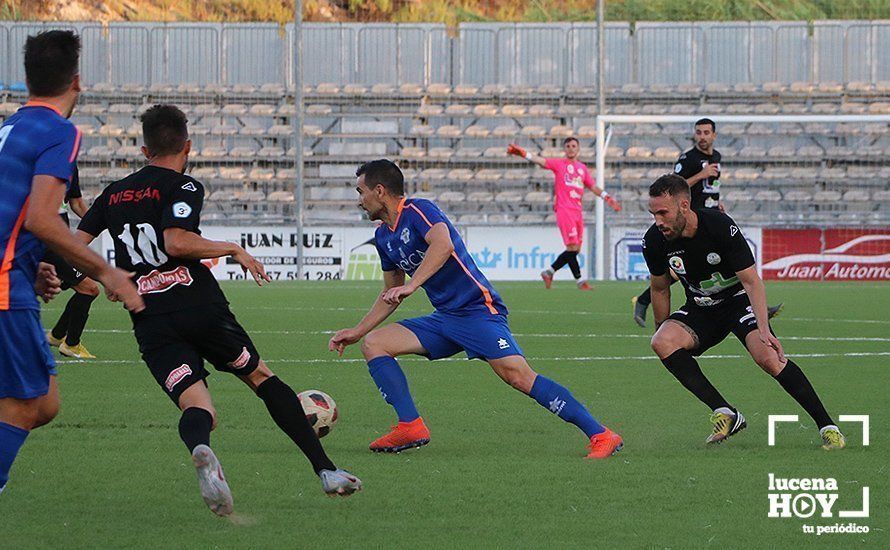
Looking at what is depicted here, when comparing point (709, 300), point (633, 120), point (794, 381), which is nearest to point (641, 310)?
point (709, 300)

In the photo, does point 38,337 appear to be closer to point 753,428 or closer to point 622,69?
point 753,428

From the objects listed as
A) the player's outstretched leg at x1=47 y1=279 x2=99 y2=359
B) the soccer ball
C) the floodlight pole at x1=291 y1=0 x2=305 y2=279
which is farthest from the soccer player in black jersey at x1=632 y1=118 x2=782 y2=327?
the floodlight pole at x1=291 y1=0 x2=305 y2=279

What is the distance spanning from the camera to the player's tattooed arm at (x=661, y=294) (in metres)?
7.73

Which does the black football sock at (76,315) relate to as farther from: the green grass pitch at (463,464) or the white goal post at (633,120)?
the white goal post at (633,120)

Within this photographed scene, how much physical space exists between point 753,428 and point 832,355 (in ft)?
14.3

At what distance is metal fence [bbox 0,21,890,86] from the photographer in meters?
35.1

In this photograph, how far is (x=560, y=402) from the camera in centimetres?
702

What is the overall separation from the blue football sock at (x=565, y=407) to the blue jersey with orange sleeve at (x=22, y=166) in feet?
10.1

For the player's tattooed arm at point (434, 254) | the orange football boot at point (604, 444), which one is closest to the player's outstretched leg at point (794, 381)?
the orange football boot at point (604, 444)

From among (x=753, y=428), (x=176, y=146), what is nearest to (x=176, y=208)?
(x=176, y=146)

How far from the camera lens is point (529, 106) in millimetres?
33875

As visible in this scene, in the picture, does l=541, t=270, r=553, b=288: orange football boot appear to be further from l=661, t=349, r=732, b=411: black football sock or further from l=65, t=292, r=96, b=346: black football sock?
l=661, t=349, r=732, b=411: black football sock

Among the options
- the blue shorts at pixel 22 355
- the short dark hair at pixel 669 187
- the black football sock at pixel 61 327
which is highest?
the short dark hair at pixel 669 187

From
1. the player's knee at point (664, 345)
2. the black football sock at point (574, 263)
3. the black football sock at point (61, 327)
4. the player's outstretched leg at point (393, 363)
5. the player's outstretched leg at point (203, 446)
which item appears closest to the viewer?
the player's outstretched leg at point (203, 446)
